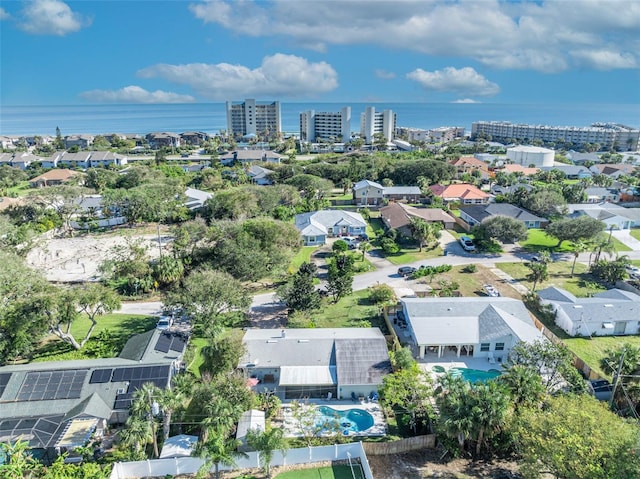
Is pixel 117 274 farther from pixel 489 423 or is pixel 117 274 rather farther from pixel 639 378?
pixel 639 378

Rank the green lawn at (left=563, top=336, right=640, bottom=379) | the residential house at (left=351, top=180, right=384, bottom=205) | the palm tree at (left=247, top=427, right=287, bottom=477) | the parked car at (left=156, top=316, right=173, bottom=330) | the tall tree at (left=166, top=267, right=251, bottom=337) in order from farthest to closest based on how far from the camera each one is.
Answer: the residential house at (left=351, top=180, right=384, bottom=205)
the parked car at (left=156, top=316, right=173, bottom=330)
the tall tree at (left=166, top=267, right=251, bottom=337)
the green lawn at (left=563, top=336, right=640, bottom=379)
the palm tree at (left=247, top=427, right=287, bottom=477)

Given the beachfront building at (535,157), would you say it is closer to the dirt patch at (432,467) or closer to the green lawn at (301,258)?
the green lawn at (301,258)

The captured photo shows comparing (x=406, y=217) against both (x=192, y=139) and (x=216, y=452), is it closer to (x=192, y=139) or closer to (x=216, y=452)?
(x=216, y=452)

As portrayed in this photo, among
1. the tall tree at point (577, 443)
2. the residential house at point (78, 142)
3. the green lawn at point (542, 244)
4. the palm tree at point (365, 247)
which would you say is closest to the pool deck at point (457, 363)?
the tall tree at point (577, 443)

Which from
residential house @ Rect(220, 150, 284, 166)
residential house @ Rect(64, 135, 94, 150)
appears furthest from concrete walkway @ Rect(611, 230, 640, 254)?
residential house @ Rect(64, 135, 94, 150)

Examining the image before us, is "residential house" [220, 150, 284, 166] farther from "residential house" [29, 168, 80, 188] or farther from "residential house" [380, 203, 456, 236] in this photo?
"residential house" [380, 203, 456, 236]

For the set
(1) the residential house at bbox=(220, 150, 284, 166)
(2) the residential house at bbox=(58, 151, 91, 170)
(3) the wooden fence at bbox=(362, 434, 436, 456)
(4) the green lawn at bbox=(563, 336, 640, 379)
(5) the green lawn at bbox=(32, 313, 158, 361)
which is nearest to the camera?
(3) the wooden fence at bbox=(362, 434, 436, 456)
